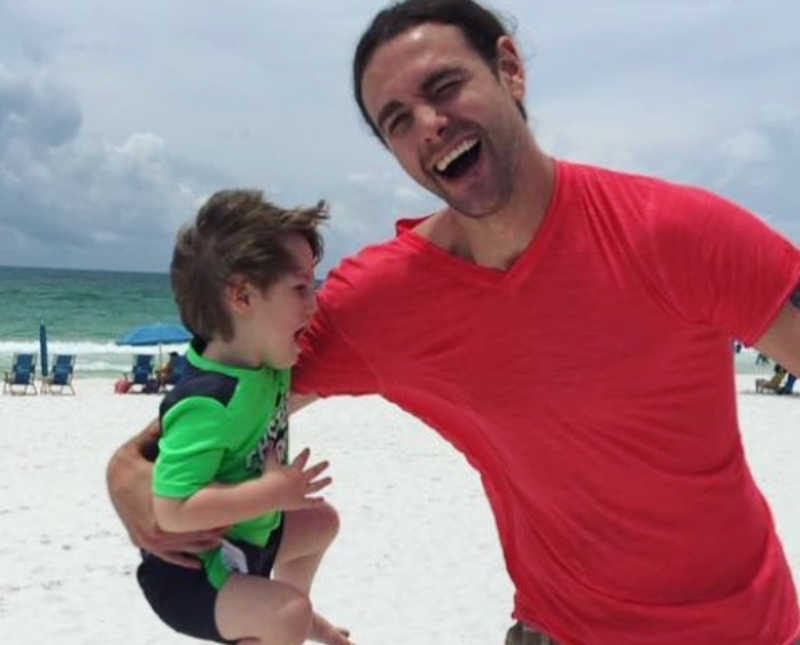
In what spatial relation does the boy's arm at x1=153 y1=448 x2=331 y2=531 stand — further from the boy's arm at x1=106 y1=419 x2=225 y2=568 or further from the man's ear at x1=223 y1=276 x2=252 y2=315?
the man's ear at x1=223 y1=276 x2=252 y2=315

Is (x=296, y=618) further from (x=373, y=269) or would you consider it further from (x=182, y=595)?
(x=373, y=269)

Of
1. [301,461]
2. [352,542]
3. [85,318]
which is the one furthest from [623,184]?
[85,318]

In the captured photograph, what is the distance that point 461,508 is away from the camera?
10.6m

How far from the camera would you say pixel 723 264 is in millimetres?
1880

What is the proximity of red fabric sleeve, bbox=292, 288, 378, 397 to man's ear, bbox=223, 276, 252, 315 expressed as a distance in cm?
19

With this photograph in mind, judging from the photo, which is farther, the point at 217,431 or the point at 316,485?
the point at 316,485

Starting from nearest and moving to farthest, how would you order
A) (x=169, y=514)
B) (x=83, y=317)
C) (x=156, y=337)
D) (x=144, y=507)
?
(x=169, y=514), (x=144, y=507), (x=156, y=337), (x=83, y=317)

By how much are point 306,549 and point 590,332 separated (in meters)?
1.07

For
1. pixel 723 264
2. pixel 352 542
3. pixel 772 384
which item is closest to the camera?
pixel 723 264

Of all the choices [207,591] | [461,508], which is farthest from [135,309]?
[207,591]

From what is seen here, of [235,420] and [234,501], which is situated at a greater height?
[235,420]

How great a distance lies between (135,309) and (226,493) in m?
72.2

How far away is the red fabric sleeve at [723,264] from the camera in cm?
187

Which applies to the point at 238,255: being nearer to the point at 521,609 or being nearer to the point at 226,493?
the point at 226,493
